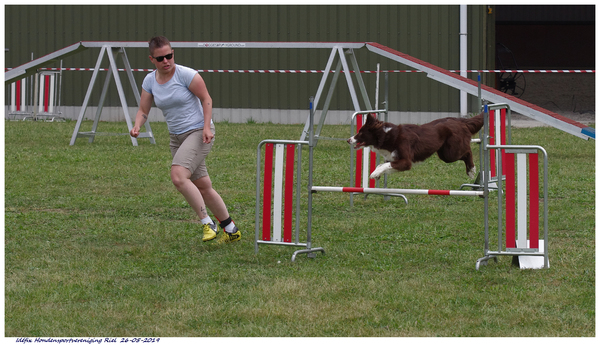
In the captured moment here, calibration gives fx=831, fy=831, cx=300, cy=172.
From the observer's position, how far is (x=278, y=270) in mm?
5348

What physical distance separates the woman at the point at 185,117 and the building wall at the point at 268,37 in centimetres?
1280

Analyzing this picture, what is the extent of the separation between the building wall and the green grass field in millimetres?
9260

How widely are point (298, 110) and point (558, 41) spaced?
15672mm

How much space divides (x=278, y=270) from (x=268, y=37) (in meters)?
14.2

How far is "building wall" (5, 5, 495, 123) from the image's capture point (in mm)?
18422

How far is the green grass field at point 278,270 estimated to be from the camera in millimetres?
4223

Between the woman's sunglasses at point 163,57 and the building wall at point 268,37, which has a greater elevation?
the building wall at point 268,37

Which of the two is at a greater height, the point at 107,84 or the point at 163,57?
the point at 107,84

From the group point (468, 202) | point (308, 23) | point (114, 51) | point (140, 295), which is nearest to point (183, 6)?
point (308, 23)

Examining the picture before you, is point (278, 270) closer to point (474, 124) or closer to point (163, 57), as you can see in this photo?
point (163, 57)

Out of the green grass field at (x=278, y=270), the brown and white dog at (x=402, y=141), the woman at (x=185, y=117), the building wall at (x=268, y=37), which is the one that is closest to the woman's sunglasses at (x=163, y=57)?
the woman at (x=185, y=117)

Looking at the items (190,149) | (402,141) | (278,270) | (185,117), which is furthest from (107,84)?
(278,270)

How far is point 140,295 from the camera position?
4742 mm

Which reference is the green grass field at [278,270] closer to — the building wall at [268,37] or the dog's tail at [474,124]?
the dog's tail at [474,124]
